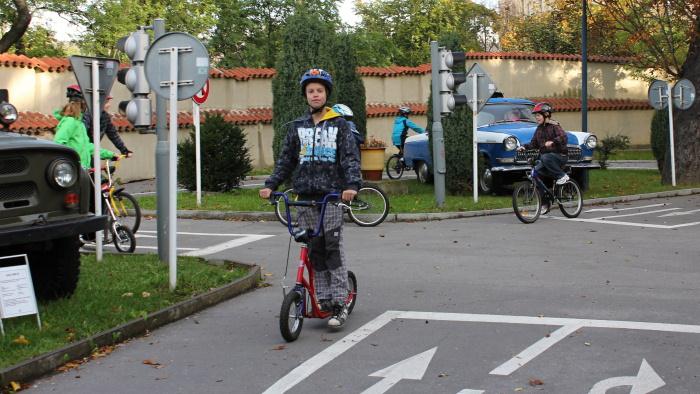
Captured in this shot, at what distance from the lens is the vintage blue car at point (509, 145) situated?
19625 millimetres

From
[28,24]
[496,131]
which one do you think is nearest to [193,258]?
[496,131]

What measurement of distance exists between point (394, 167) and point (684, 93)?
7.66 meters

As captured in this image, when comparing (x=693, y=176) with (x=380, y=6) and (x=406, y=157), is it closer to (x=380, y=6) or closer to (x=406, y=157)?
(x=406, y=157)

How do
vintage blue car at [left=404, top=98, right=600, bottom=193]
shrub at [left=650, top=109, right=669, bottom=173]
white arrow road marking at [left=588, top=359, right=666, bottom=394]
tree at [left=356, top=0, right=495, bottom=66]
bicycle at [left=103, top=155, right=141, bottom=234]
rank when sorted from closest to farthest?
white arrow road marking at [left=588, top=359, right=666, bottom=394] < bicycle at [left=103, top=155, right=141, bottom=234] < vintage blue car at [left=404, top=98, right=600, bottom=193] < shrub at [left=650, top=109, right=669, bottom=173] < tree at [left=356, top=0, right=495, bottom=66]

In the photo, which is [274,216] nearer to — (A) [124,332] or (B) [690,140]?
(A) [124,332]

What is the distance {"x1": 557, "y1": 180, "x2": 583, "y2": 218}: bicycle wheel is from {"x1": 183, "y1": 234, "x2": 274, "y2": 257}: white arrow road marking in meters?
4.99

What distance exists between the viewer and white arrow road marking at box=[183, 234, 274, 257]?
12.3 m

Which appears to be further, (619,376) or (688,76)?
(688,76)

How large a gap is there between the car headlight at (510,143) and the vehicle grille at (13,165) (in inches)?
518

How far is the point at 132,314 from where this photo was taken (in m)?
7.74

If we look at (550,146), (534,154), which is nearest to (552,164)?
(550,146)

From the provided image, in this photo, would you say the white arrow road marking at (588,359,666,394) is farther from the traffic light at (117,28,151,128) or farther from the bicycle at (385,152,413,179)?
the bicycle at (385,152,413,179)

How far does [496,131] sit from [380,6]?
50829 millimetres

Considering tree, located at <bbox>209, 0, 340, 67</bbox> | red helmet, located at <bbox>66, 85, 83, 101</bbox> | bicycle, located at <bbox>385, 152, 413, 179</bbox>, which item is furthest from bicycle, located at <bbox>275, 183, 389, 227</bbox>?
tree, located at <bbox>209, 0, 340, 67</bbox>
